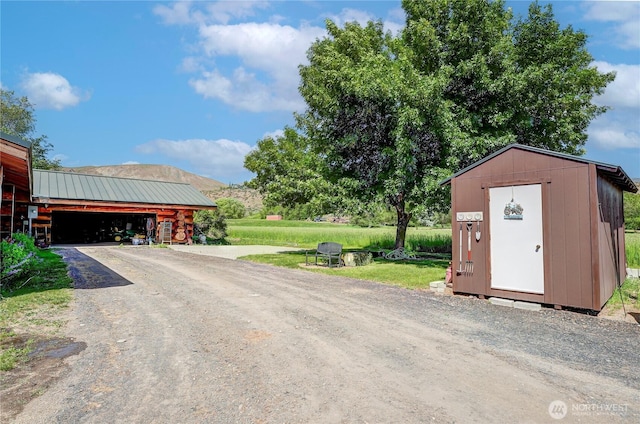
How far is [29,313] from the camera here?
6418 mm

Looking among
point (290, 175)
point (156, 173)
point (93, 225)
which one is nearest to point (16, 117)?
point (93, 225)

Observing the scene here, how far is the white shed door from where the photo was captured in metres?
7.94

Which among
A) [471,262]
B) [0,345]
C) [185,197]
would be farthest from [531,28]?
[185,197]

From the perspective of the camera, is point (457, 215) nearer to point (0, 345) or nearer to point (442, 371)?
point (442, 371)

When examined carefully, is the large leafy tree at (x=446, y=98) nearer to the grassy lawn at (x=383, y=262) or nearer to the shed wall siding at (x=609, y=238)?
the grassy lawn at (x=383, y=262)

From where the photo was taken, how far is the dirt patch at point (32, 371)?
A: 3436 millimetres

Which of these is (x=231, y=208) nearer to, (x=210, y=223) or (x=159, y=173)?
(x=210, y=223)

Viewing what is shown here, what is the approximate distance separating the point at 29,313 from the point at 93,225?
28.2 meters

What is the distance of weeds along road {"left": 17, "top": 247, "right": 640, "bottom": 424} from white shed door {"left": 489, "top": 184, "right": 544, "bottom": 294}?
75 centimetres

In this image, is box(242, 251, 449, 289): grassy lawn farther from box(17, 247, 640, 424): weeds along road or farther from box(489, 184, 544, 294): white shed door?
box(17, 247, 640, 424): weeds along road

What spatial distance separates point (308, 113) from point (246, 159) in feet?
16.1

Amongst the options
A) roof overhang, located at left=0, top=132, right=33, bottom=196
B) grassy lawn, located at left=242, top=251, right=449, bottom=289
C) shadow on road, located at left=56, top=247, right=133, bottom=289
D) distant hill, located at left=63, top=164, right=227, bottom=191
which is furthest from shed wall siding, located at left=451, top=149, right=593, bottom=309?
distant hill, located at left=63, top=164, right=227, bottom=191

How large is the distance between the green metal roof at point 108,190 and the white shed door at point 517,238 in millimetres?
22709

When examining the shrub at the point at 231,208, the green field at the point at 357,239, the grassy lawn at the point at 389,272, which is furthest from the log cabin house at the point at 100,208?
the shrub at the point at 231,208
